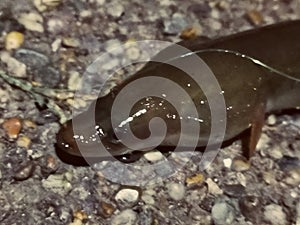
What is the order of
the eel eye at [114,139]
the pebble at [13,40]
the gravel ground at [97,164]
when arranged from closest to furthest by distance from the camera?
the eel eye at [114,139], the gravel ground at [97,164], the pebble at [13,40]

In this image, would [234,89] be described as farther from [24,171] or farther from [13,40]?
[13,40]

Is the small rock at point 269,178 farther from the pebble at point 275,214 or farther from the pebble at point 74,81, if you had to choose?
the pebble at point 74,81

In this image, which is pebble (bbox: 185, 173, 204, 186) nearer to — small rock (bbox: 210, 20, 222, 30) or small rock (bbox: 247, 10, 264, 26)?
small rock (bbox: 210, 20, 222, 30)

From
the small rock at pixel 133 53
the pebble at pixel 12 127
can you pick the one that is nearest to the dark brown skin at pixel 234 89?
the pebble at pixel 12 127

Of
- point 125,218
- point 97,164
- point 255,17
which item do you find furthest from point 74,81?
point 255,17

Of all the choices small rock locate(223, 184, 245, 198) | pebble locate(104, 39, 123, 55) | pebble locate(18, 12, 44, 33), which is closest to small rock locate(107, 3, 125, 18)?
pebble locate(104, 39, 123, 55)

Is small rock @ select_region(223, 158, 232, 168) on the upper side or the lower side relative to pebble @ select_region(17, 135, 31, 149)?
upper
